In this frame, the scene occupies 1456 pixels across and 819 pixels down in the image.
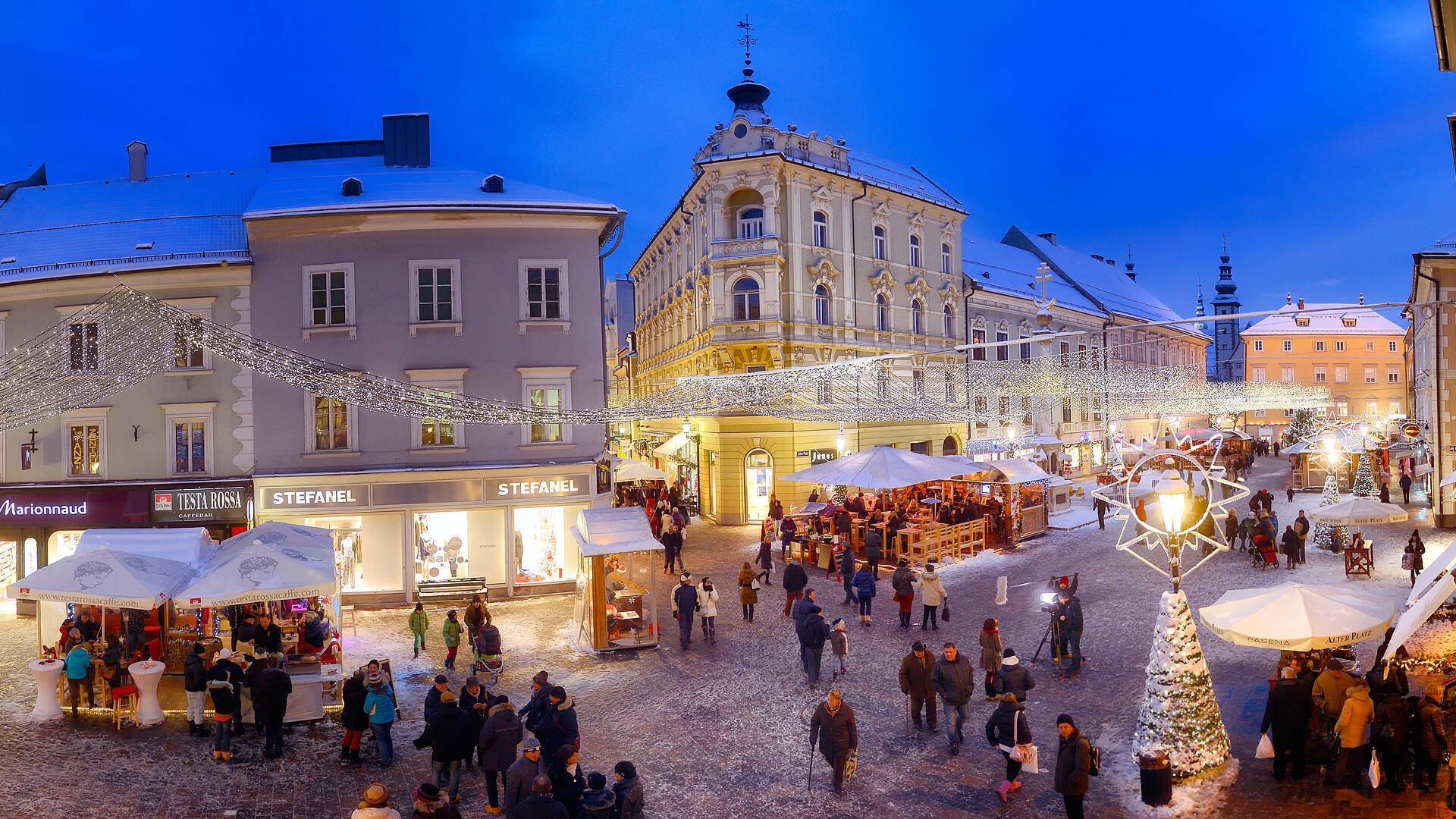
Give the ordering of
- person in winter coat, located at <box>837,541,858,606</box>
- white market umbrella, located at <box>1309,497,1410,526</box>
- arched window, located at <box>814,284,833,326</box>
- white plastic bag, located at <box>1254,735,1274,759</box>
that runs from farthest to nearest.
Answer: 1. arched window, located at <box>814,284,833,326</box>
2. white market umbrella, located at <box>1309,497,1410,526</box>
3. person in winter coat, located at <box>837,541,858,606</box>
4. white plastic bag, located at <box>1254,735,1274,759</box>

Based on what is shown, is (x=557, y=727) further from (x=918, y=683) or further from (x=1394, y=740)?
(x=1394, y=740)

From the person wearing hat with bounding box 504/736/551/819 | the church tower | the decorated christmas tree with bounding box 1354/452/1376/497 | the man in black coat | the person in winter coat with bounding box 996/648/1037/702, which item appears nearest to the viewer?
the person wearing hat with bounding box 504/736/551/819

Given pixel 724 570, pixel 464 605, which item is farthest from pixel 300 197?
pixel 724 570

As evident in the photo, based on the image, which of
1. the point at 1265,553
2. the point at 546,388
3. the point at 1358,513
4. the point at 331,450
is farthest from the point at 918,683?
the point at 1358,513

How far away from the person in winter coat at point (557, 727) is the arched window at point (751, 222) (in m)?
25.2

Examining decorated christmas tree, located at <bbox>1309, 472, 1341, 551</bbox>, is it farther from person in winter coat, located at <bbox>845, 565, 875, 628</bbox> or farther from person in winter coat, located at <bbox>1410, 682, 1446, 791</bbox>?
person in winter coat, located at <bbox>1410, 682, 1446, 791</bbox>

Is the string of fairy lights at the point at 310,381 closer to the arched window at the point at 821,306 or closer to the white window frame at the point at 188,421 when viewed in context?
the white window frame at the point at 188,421

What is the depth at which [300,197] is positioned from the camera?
21.7 meters

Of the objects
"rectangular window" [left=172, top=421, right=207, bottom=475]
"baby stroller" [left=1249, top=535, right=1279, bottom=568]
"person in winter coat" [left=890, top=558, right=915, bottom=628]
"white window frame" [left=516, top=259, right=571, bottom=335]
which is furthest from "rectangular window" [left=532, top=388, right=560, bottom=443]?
"baby stroller" [left=1249, top=535, right=1279, bottom=568]

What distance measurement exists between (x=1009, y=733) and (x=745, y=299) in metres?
24.3

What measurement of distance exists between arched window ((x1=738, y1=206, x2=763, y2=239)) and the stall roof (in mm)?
18083

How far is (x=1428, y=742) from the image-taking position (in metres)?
9.59

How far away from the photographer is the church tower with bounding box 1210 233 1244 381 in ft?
349

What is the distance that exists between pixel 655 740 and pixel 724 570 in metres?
11.9
